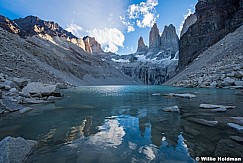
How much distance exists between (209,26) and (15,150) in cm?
9915

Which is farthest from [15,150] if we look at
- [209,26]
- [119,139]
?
[209,26]

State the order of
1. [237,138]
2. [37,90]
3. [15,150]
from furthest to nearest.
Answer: [37,90] → [237,138] → [15,150]

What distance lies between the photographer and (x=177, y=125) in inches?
307

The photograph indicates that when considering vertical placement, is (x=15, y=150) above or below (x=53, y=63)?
below

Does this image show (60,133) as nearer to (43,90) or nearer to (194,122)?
(194,122)

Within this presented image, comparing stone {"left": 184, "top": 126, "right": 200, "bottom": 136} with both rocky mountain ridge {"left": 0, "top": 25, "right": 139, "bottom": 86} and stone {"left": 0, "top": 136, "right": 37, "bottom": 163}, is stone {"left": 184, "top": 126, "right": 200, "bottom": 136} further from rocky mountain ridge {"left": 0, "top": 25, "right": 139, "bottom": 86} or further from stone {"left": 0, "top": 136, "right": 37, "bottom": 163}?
rocky mountain ridge {"left": 0, "top": 25, "right": 139, "bottom": 86}

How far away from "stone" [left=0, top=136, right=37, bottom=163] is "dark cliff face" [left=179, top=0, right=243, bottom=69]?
85799 millimetres

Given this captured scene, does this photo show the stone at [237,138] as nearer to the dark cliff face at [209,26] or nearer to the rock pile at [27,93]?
the rock pile at [27,93]

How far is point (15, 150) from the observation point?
4586mm

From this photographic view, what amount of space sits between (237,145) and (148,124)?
3.85 meters

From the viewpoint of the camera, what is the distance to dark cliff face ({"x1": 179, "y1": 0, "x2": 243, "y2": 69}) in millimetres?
78156

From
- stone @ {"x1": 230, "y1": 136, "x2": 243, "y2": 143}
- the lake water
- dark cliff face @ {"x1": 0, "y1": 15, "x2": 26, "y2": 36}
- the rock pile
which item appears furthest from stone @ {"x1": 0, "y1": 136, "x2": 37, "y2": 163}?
dark cliff face @ {"x1": 0, "y1": 15, "x2": 26, "y2": 36}

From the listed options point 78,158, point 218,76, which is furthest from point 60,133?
point 218,76

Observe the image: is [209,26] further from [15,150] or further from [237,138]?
[15,150]
